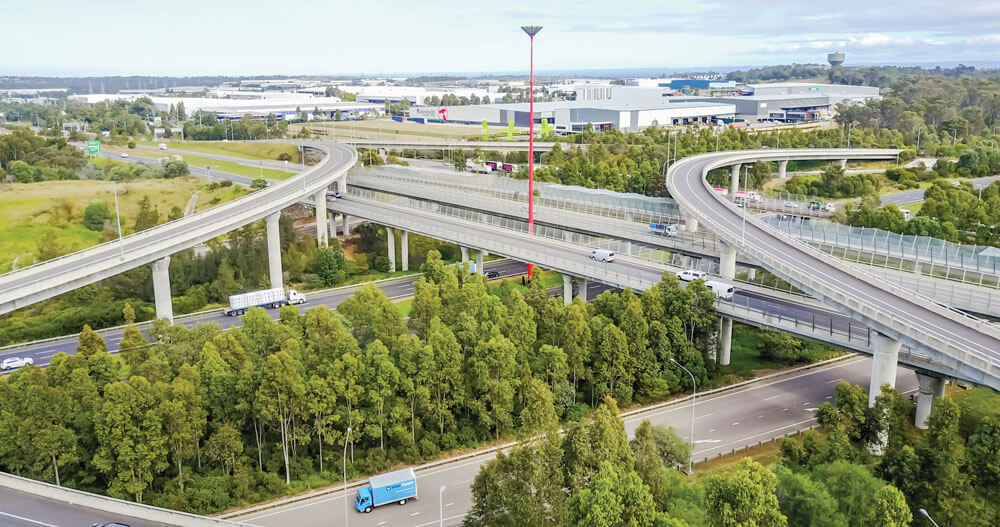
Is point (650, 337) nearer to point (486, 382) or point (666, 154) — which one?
point (486, 382)

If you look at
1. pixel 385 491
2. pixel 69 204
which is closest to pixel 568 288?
pixel 385 491

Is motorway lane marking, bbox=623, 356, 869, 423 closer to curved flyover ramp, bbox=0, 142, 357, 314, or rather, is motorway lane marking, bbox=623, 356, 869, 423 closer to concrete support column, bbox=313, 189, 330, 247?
curved flyover ramp, bbox=0, 142, 357, 314

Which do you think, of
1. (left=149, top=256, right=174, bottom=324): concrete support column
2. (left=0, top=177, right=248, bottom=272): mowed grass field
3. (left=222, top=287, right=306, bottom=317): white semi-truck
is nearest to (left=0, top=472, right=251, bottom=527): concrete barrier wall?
(left=149, top=256, right=174, bottom=324): concrete support column

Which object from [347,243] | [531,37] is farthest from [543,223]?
[347,243]

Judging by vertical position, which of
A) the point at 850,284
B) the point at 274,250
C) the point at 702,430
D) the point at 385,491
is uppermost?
the point at 850,284

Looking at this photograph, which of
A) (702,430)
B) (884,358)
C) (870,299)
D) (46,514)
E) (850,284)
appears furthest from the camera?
(850,284)

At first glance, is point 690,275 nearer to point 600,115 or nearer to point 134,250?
point 134,250

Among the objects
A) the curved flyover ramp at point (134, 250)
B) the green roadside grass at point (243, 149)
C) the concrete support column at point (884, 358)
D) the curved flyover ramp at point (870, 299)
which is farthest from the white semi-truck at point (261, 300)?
the green roadside grass at point (243, 149)
